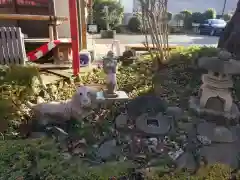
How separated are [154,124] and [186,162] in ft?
3.06

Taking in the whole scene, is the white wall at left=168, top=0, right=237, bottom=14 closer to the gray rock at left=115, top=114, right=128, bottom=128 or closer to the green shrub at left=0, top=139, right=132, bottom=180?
the gray rock at left=115, top=114, right=128, bottom=128

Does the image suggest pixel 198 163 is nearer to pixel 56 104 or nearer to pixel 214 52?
pixel 56 104

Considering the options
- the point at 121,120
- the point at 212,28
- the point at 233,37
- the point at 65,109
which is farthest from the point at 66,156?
the point at 212,28

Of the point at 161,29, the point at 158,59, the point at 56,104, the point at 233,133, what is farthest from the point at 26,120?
the point at 161,29

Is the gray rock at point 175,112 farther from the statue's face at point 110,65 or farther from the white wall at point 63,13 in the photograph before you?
the white wall at point 63,13

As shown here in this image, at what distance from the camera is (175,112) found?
5000 millimetres

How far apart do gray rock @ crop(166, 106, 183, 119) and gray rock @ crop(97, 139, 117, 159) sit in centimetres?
131

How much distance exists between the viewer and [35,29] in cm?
885

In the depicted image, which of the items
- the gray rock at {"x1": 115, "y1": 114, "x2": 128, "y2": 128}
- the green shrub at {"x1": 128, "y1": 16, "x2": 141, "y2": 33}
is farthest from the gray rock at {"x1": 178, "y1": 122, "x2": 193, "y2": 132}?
the green shrub at {"x1": 128, "y1": 16, "x2": 141, "y2": 33}

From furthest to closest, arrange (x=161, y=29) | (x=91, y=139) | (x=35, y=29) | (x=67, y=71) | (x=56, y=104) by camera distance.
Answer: (x=35, y=29) → (x=161, y=29) → (x=67, y=71) → (x=56, y=104) → (x=91, y=139)

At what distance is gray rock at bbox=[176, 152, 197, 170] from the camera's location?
3639 mm

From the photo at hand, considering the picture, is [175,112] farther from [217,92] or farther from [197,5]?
[197,5]

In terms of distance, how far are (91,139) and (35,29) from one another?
5.90 m

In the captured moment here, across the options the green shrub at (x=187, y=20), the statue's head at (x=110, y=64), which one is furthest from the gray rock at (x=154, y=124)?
the green shrub at (x=187, y=20)
